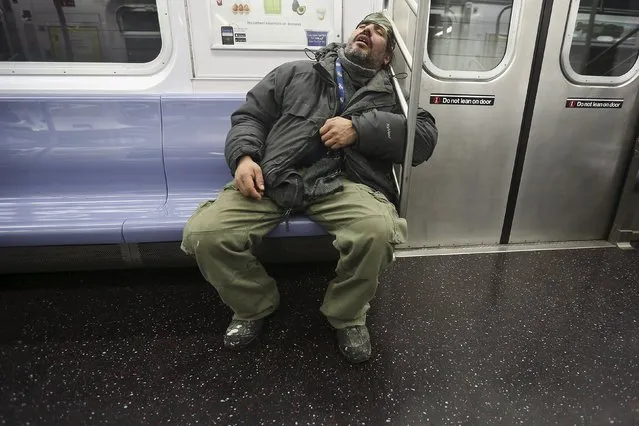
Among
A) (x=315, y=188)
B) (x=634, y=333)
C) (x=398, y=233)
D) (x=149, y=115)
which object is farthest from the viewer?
(x=149, y=115)

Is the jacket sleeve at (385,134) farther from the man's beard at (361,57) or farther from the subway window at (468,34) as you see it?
the subway window at (468,34)

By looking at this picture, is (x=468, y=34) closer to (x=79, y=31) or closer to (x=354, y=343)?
(x=354, y=343)

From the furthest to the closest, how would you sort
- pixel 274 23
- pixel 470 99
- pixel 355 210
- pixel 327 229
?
pixel 470 99 → pixel 274 23 → pixel 327 229 → pixel 355 210

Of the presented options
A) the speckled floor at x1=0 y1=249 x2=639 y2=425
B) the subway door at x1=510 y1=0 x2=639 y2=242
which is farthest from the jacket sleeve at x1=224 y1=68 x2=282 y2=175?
the subway door at x1=510 y1=0 x2=639 y2=242

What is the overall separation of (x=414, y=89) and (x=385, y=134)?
9.1 inches

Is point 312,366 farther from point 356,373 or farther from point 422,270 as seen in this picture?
point 422,270

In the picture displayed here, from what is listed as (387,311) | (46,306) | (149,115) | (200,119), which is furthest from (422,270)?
(46,306)

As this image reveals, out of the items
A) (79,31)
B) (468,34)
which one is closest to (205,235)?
(79,31)

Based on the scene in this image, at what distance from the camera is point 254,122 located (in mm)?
2004

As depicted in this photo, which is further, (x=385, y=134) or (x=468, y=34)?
(x=468, y=34)

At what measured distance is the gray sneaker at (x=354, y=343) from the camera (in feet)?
6.20

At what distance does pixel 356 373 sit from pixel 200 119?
1.74 m

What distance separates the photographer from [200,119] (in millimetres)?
2533

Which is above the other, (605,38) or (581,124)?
(605,38)
